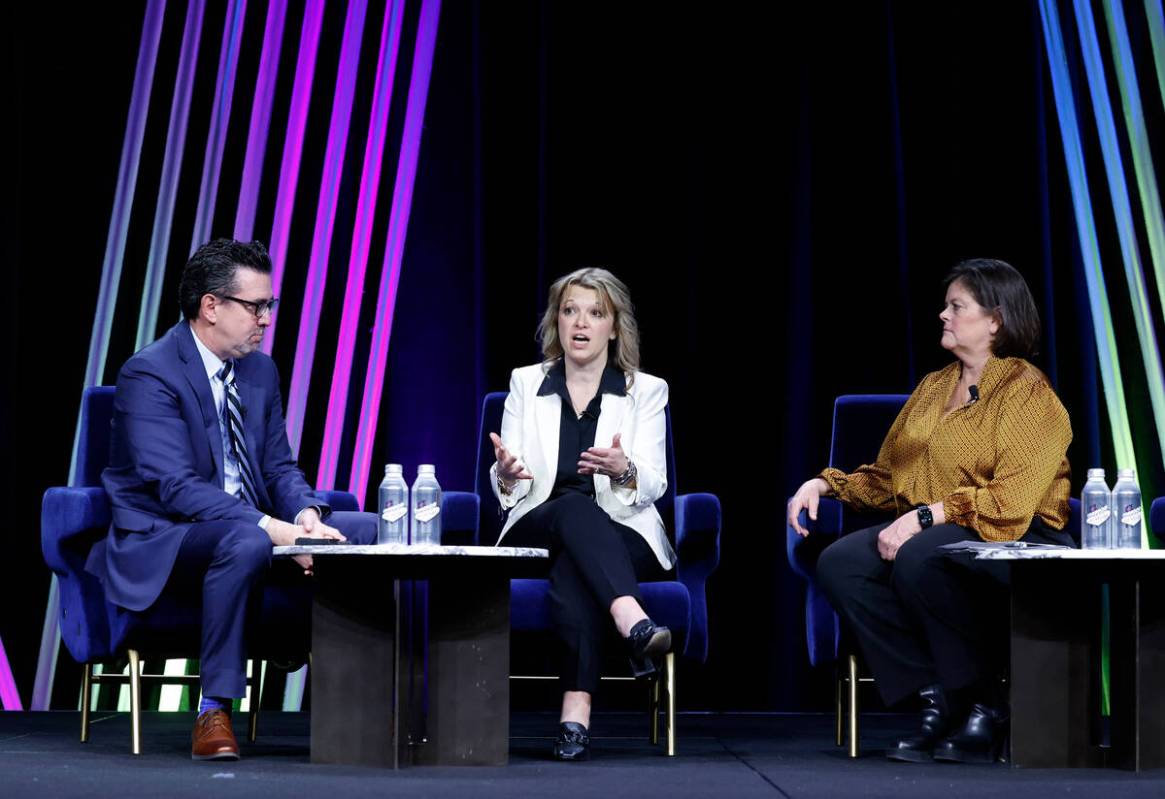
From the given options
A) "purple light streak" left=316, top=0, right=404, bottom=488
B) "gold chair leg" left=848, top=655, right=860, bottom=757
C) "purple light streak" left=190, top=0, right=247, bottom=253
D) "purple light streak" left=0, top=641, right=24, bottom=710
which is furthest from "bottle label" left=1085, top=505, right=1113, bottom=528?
"purple light streak" left=0, top=641, right=24, bottom=710

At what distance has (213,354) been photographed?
11.3ft

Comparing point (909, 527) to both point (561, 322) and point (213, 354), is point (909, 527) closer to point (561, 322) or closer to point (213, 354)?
point (561, 322)

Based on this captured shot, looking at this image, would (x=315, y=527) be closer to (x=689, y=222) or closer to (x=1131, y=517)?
(x=1131, y=517)

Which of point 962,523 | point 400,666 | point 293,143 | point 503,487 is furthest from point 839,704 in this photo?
point 293,143

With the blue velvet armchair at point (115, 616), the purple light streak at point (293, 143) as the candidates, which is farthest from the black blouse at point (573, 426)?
the purple light streak at point (293, 143)

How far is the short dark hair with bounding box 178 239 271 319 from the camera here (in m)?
3.39

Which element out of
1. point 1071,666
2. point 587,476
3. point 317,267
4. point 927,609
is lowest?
point 1071,666

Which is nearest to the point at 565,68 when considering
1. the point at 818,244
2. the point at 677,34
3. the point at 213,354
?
the point at 677,34

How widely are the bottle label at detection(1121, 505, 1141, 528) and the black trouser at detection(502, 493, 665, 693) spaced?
1.01 metres

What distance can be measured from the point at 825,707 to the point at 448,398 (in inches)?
58.6

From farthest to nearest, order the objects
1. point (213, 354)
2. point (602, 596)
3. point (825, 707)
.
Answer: point (825, 707) < point (213, 354) < point (602, 596)

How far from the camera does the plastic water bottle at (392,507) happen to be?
2.97 meters

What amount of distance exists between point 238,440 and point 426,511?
2.03 ft

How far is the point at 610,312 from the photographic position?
3.77 m
